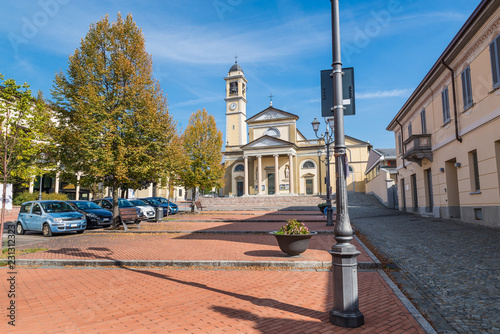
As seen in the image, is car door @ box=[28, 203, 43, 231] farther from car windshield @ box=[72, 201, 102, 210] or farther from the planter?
the planter

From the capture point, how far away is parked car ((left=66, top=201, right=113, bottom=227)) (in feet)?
56.2

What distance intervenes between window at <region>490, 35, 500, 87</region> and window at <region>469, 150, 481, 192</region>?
3692 mm

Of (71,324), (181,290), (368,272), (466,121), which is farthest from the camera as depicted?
(466,121)

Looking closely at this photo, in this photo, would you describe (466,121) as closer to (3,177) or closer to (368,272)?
(368,272)

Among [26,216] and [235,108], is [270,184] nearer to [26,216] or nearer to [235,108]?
[235,108]

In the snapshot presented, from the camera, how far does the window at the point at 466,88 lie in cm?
1375

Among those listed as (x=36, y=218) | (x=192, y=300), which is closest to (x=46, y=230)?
(x=36, y=218)

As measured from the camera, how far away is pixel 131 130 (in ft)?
48.6

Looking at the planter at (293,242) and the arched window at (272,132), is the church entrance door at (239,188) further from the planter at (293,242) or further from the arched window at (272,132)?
the planter at (293,242)

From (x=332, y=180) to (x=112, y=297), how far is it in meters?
49.4

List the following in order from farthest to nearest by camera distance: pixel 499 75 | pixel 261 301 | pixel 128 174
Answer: pixel 128 174 → pixel 499 75 → pixel 261 301

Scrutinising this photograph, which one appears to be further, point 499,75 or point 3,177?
point 499,75

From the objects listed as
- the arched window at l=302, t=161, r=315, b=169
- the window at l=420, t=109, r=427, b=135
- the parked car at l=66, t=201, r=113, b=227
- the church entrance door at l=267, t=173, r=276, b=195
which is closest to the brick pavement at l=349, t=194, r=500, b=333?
the window at l=420, t=109, r=427, b=135

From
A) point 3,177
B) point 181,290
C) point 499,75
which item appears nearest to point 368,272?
point 181,290
